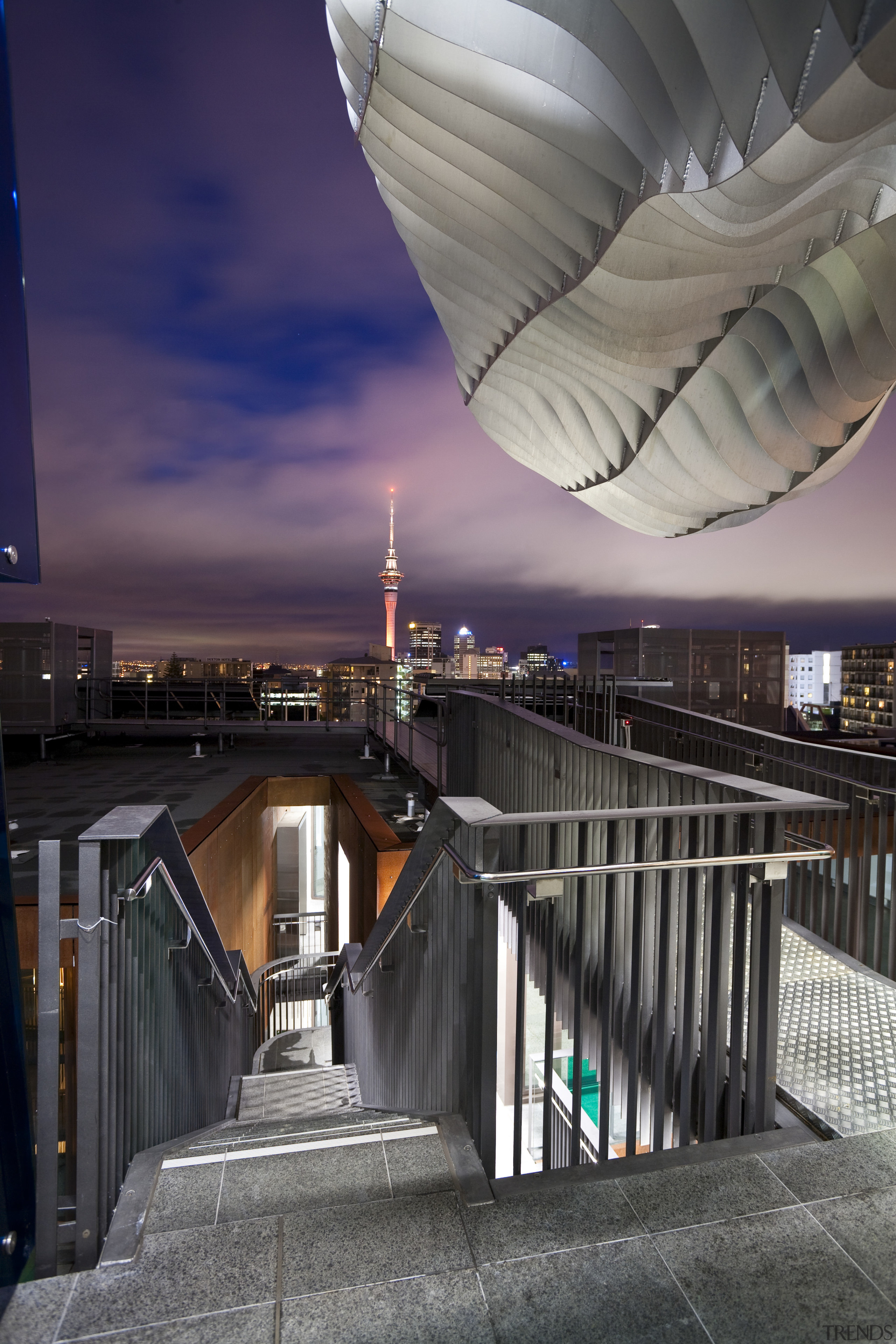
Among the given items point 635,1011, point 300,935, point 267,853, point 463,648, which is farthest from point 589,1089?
point 463,648

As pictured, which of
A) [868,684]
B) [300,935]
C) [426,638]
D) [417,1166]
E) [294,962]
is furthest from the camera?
[426,638]

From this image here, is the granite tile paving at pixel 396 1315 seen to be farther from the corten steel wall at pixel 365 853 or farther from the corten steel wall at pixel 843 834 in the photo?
the corten steel wall at pixel 365 853

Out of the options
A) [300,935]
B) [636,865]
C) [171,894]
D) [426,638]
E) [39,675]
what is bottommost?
[300,935]

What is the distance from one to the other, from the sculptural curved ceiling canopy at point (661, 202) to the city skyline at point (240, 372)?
4388 millimetres

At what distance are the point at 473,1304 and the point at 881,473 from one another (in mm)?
30199

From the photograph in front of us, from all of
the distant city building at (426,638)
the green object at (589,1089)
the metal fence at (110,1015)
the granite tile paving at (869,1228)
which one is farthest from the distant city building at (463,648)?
the granite tile paving at (869,1228)

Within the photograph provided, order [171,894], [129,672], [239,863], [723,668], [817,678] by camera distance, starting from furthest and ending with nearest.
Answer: [817,678] < [129,672] < [723,668] < [239,863] < [171,894]

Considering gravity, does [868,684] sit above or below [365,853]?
below

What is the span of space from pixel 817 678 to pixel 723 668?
10734 cm

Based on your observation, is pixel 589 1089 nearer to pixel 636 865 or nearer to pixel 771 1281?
pixel 771 1281

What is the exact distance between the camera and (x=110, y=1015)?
1.71 metres

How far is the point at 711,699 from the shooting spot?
50.8 feet

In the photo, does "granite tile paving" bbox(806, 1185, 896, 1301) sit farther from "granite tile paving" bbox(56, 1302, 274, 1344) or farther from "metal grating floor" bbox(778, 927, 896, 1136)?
"granite tile paving" bbox(56, 1302, 274, 1344)

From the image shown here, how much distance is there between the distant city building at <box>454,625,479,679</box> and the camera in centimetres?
6594
